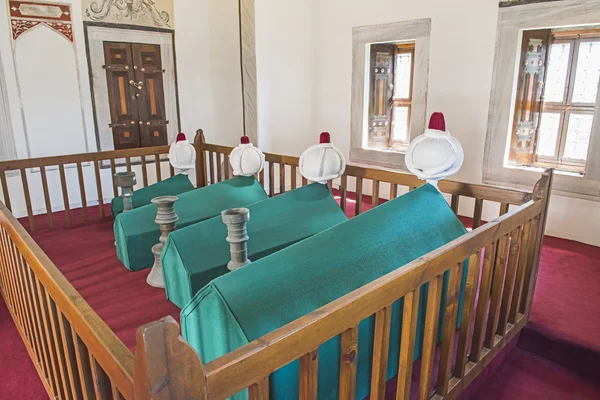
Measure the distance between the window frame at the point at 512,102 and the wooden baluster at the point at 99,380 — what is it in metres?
3.59

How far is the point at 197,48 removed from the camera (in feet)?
17.9

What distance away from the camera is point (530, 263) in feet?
7.07

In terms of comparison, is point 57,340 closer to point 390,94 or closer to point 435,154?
point 435,154

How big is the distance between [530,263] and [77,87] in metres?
4.66

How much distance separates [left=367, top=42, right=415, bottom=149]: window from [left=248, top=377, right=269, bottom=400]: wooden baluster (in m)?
4.34

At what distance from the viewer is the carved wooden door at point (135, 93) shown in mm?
4875

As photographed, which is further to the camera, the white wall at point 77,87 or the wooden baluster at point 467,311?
the white wall at point 77,87

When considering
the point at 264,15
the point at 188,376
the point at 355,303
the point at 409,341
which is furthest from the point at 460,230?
the point at 264,15

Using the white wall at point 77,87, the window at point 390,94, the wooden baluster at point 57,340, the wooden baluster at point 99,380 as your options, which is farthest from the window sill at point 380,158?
the wooden baluster at point 99,380

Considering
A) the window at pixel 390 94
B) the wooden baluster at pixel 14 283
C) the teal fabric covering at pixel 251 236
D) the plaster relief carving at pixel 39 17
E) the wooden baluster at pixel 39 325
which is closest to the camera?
the wooden baluster at pixel 39 325

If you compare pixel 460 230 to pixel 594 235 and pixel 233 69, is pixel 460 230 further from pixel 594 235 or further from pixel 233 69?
pixel 233 69

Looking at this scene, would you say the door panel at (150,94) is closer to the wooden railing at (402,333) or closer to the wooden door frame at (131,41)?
the wooden door frame at (131,41)

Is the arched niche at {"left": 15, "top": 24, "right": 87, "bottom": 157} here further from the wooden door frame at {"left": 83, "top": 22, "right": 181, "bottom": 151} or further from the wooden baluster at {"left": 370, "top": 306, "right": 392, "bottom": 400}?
the wooden baluster at {"left": 370, "top": 306, "right": 392, "bottom": 400}

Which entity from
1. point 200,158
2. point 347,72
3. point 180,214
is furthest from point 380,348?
point 347,72
